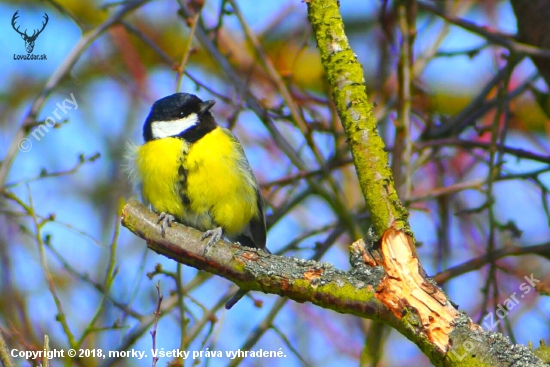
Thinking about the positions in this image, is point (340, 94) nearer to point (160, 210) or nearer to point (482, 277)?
point (160, 210)

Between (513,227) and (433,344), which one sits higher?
(513,227)

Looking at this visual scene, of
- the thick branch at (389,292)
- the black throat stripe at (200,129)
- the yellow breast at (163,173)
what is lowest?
the thick branch at (389,292)

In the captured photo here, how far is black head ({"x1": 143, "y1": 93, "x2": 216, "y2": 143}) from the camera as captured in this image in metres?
3.82

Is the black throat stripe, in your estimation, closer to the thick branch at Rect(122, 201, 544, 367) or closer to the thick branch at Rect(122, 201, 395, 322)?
the thick branch at Rect(122, 201, 395, 322)

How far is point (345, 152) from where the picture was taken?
397 centimetres

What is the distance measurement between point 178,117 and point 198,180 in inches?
20.8

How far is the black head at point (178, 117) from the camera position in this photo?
12.5 ft

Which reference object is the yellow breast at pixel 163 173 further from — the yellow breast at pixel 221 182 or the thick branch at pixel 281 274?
the thick branch at pixel 281 274

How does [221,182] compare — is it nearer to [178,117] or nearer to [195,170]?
[195,170]

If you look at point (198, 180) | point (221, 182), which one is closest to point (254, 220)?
point (221, 182)

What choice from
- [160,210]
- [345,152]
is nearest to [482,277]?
[345,152]

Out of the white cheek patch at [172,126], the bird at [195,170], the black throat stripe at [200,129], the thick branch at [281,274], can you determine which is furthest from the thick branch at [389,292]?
the white cheek patch at [172,126]

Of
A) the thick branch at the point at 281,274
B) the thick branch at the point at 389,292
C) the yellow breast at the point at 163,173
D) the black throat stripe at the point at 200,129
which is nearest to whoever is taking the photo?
the thick branch at the point at 389,292

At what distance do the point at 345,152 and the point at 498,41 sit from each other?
1.06 meters
